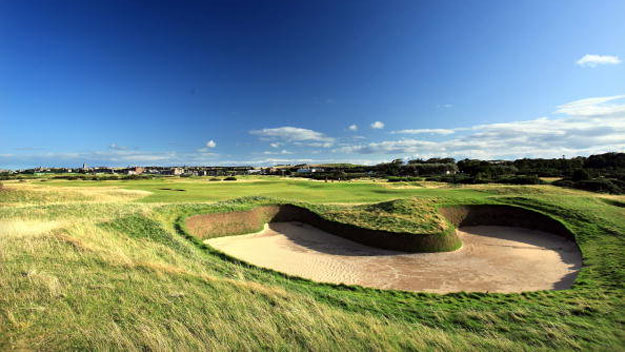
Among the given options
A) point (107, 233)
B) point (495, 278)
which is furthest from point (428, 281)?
point (107, 233)

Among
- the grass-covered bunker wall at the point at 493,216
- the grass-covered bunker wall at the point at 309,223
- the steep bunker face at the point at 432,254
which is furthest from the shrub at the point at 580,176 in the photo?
the grass-covered bunker wall at the point at 309,223

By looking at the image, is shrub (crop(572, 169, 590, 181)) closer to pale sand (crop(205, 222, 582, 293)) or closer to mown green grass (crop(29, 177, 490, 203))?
mown green grass (crop(29, 177, 490, 203))

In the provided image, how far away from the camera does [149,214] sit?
58.4 ft

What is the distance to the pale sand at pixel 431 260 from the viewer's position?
13.0 metres

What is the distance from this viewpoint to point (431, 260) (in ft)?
51.3

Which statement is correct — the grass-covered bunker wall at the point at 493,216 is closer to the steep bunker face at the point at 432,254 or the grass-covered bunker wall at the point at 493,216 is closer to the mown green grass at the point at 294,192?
the steep bunker face at the point at 432,254

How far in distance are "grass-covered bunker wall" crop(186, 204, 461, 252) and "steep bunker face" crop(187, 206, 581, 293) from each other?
0.09 m

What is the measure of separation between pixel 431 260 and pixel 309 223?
10135mm

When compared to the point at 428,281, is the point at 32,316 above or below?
above

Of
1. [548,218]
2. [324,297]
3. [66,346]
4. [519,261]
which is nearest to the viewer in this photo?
[66,346]

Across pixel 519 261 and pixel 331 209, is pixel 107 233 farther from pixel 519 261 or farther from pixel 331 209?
pixel 519 261

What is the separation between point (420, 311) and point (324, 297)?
2446mm

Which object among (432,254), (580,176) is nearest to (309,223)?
(432,254)

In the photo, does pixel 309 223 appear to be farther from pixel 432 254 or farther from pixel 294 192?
pixel 294 192
